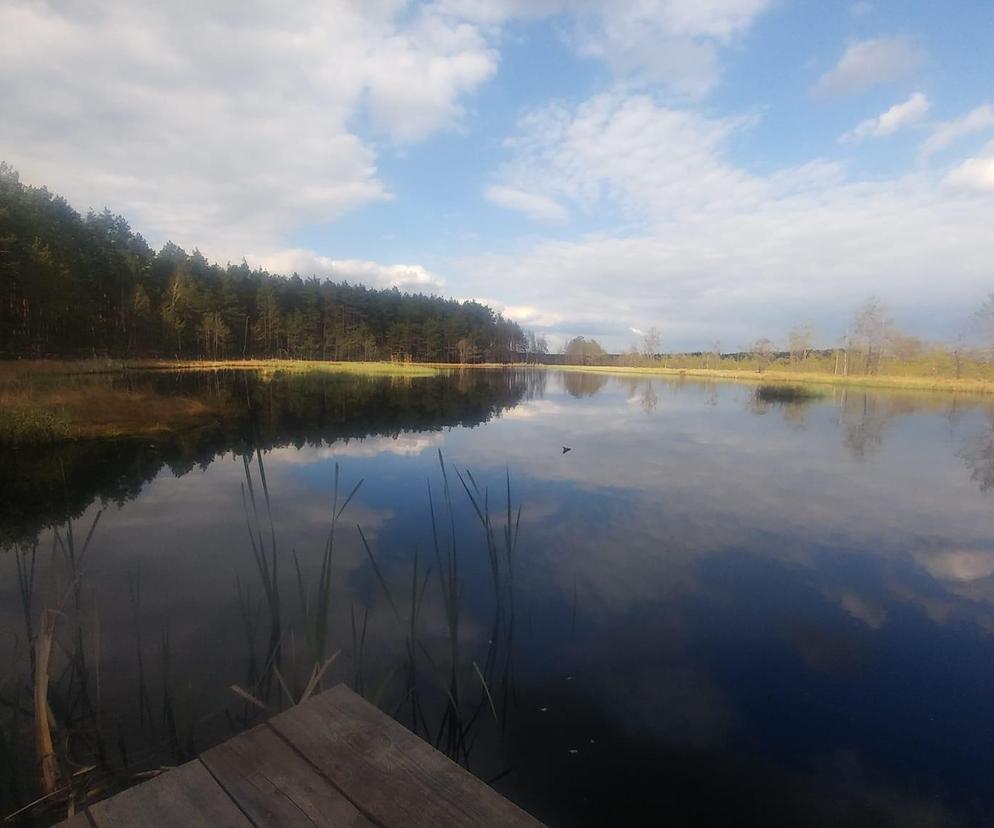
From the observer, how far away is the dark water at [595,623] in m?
4.04

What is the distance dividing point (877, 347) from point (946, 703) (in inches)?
3424

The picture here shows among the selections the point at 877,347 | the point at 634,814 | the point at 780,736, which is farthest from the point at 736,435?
the point at 877,347

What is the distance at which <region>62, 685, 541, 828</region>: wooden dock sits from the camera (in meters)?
2.00

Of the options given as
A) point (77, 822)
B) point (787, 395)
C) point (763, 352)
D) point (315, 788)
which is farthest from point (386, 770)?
point (763, 352)

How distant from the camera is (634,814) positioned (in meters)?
3.68

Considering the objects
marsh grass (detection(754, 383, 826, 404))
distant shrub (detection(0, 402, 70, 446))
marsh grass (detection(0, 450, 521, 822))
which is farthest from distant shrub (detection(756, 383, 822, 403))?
distant shrub (detection(0, 402, 70, 446))

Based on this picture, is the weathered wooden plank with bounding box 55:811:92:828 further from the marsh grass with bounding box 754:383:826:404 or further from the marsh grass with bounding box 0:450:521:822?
the marsh grass with bounding box 754:383:826:404

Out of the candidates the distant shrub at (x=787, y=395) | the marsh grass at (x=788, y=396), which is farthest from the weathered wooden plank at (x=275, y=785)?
the distant shrub at (x=787, y=395)

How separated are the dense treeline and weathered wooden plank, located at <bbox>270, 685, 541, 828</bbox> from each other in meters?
45.5

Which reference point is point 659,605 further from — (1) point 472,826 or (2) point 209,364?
(2) point 209,364

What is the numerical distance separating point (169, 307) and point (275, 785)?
7333 cm

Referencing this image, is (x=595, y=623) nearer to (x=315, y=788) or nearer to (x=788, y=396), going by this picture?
(x=315, y=788)

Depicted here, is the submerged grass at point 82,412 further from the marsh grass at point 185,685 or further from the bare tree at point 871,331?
the bare tree at point 871,331

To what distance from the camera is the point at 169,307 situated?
62.3 meters
